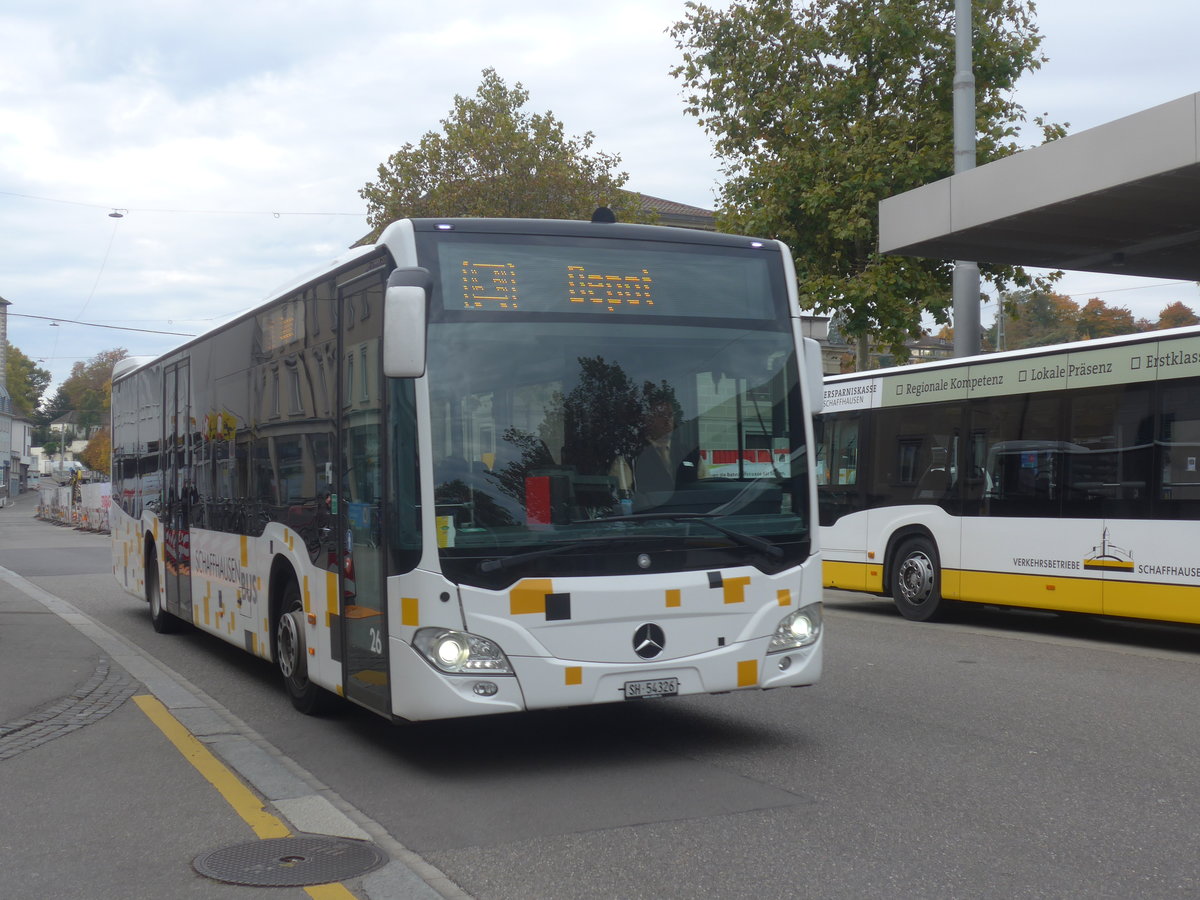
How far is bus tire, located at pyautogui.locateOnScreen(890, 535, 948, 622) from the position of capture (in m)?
14.6

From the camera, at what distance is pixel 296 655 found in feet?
28.8

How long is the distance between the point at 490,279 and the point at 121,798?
10.2ft

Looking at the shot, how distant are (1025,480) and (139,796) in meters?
9.35

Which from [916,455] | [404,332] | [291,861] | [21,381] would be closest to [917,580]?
[916,455]

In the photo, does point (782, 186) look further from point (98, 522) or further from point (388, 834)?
point (98, 522)

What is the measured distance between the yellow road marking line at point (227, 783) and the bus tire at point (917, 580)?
8.34 metres

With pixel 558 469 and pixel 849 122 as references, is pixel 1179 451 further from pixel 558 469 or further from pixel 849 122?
pixel 849 122

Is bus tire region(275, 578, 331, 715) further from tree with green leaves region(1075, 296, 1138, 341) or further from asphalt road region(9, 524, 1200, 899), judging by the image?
tree with green leaves region(1075, 296, 1138, 341)

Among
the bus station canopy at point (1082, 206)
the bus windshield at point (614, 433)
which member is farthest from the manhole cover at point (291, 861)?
the bus station canopy at point (1082, 206)

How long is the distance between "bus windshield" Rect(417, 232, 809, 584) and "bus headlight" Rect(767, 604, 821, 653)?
0.31 m

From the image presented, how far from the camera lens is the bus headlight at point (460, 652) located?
21.8 ft

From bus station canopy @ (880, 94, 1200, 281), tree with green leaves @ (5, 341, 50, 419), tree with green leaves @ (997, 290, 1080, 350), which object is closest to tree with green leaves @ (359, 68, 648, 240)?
bus station canopy @ (880, 94, 1200, 281)

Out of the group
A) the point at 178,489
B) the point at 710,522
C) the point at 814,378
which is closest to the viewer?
the point at 710,522

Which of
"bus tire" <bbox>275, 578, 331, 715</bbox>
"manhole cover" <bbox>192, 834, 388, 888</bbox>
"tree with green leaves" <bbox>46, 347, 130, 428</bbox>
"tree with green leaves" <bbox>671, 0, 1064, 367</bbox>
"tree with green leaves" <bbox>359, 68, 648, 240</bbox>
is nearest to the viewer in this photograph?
"manhole cover" <bbox>192, 834, 388, 888</bbox>
